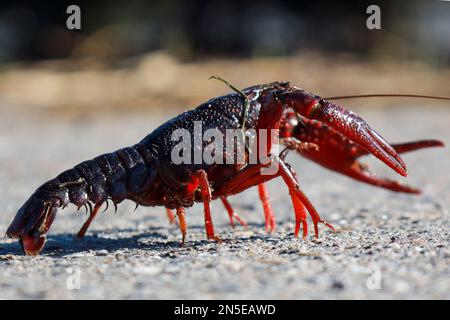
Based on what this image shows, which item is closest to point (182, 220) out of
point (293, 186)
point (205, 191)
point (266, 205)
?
point (205, 191)

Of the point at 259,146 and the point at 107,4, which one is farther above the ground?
the point at 107,4

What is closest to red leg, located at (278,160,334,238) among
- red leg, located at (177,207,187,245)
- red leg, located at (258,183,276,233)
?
red leg, located at (177,207,187,245)

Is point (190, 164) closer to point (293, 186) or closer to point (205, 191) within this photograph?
point (205, 191)

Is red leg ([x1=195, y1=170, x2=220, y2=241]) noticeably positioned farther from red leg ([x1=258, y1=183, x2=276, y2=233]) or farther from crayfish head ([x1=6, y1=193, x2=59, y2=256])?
crayfish head ([x1=6, y1=193, x2=59, y2=256])

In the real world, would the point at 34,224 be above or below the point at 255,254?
above
